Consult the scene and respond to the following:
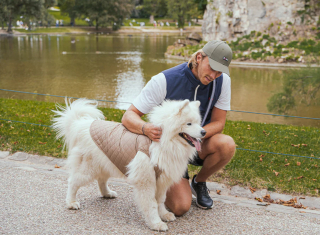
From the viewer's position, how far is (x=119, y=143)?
3.26 metres

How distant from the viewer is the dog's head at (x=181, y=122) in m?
2.89

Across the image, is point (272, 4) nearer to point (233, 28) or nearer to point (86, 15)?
point (233, 28)

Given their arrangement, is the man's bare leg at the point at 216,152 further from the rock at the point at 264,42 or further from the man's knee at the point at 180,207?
the rock at the point at 264,42

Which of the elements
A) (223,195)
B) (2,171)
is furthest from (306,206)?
(2,171)

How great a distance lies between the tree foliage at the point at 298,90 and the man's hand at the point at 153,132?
6753mm

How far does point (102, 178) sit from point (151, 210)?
763mm

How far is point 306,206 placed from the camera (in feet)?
12.9

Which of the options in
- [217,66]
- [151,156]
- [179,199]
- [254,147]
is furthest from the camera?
[254,147]

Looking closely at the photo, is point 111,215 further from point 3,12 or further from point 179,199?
point 3,12

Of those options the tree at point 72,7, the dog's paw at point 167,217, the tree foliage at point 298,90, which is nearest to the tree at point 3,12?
the tree at point 72,7

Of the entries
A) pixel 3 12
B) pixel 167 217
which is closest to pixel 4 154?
pixel 167 217

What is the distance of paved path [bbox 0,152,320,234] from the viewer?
3.25 m

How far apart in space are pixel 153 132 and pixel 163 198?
2.63ft

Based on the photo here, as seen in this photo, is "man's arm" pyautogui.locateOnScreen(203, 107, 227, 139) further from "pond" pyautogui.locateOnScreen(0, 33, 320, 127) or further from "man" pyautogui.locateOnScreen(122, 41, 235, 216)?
"pond" pyautogui.locateOnScreen(0, 33, 320, 127)
